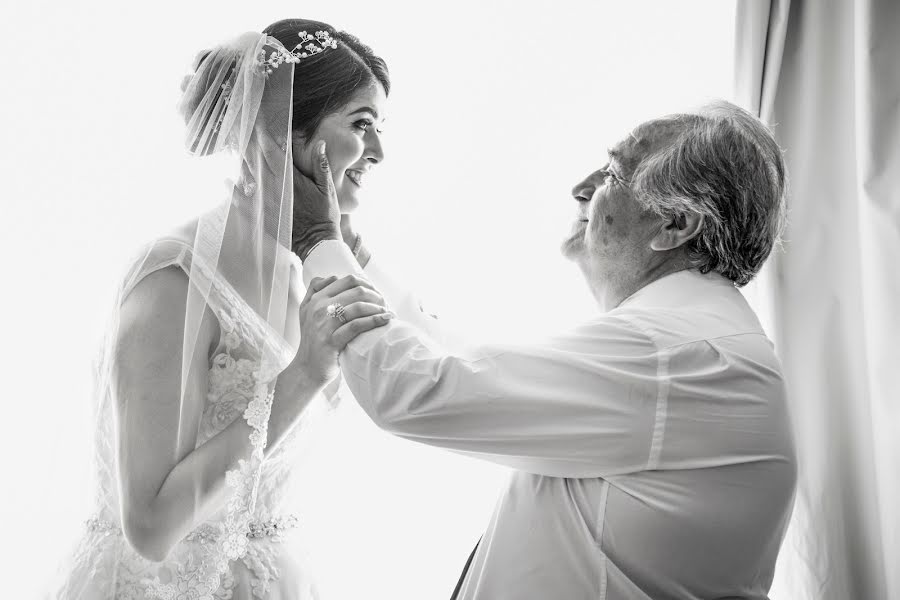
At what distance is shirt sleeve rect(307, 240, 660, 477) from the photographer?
1142 mm

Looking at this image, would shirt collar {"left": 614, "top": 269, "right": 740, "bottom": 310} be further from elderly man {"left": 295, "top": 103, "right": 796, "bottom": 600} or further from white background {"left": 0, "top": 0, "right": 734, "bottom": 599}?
white background {"left": 0, "top": 0, "right": 734, "bottom": 599}

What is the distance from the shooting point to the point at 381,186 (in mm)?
1924

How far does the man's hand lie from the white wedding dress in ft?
0.49

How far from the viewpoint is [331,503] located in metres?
1.81

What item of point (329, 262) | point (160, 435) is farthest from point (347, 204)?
point (160, 435)

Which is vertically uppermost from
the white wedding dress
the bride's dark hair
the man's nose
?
the bride's dark hair

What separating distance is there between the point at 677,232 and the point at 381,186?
83 centimetres

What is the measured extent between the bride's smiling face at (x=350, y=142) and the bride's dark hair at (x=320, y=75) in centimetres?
1

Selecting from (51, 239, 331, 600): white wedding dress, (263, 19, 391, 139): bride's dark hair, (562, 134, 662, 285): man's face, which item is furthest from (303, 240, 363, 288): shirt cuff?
(562, 134, 662, 285): man's face

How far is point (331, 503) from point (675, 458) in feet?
3.03

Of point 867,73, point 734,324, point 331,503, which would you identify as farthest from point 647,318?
point 867,73

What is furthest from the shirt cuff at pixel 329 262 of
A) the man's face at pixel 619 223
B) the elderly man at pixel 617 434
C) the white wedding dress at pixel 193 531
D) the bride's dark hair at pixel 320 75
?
the man's face at pixel 619 223

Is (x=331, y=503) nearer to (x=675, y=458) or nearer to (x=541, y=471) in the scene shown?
(x=541, y=471)

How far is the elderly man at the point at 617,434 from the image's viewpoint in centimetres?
115
